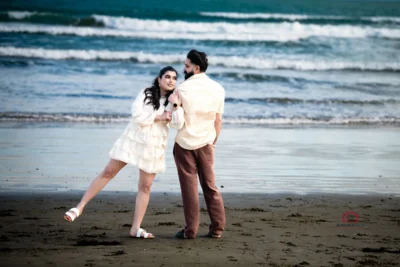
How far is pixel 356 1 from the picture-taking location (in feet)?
188

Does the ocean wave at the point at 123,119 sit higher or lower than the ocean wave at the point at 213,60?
lower

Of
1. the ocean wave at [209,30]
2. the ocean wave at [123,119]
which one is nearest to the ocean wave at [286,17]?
the ocean wave at [209,30]

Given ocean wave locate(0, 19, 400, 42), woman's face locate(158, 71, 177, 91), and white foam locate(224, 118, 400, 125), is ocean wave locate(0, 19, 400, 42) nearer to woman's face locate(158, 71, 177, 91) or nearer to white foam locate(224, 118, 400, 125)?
white foam locate(224, 118, 400, 125)

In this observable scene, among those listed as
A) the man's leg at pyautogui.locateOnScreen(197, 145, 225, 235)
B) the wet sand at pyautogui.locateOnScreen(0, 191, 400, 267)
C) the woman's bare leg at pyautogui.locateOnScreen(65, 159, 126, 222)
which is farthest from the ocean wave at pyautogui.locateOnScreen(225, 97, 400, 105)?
the woman's bare leg at pyautogui.locateOnScreen(65, 159, 126, 222)

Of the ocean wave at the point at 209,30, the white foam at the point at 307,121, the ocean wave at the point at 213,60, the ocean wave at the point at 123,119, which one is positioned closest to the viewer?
the ocean wave at the point at 123,119

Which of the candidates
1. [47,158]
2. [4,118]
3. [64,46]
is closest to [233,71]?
[64,46]

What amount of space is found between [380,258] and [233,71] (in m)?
17.6

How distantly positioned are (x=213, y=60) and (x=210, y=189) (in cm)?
1972

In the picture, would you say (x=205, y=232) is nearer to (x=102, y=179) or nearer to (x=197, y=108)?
(x=102, y=179)

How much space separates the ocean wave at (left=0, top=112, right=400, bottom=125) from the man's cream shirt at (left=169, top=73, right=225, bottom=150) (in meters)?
8.02

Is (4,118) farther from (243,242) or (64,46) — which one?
(64,46)

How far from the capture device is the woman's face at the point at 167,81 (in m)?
5.98

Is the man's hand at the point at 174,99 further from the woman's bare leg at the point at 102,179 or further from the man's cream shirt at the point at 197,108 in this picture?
the woman's bare leg at the point at 102,179

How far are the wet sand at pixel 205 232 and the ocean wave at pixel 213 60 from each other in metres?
17.4
